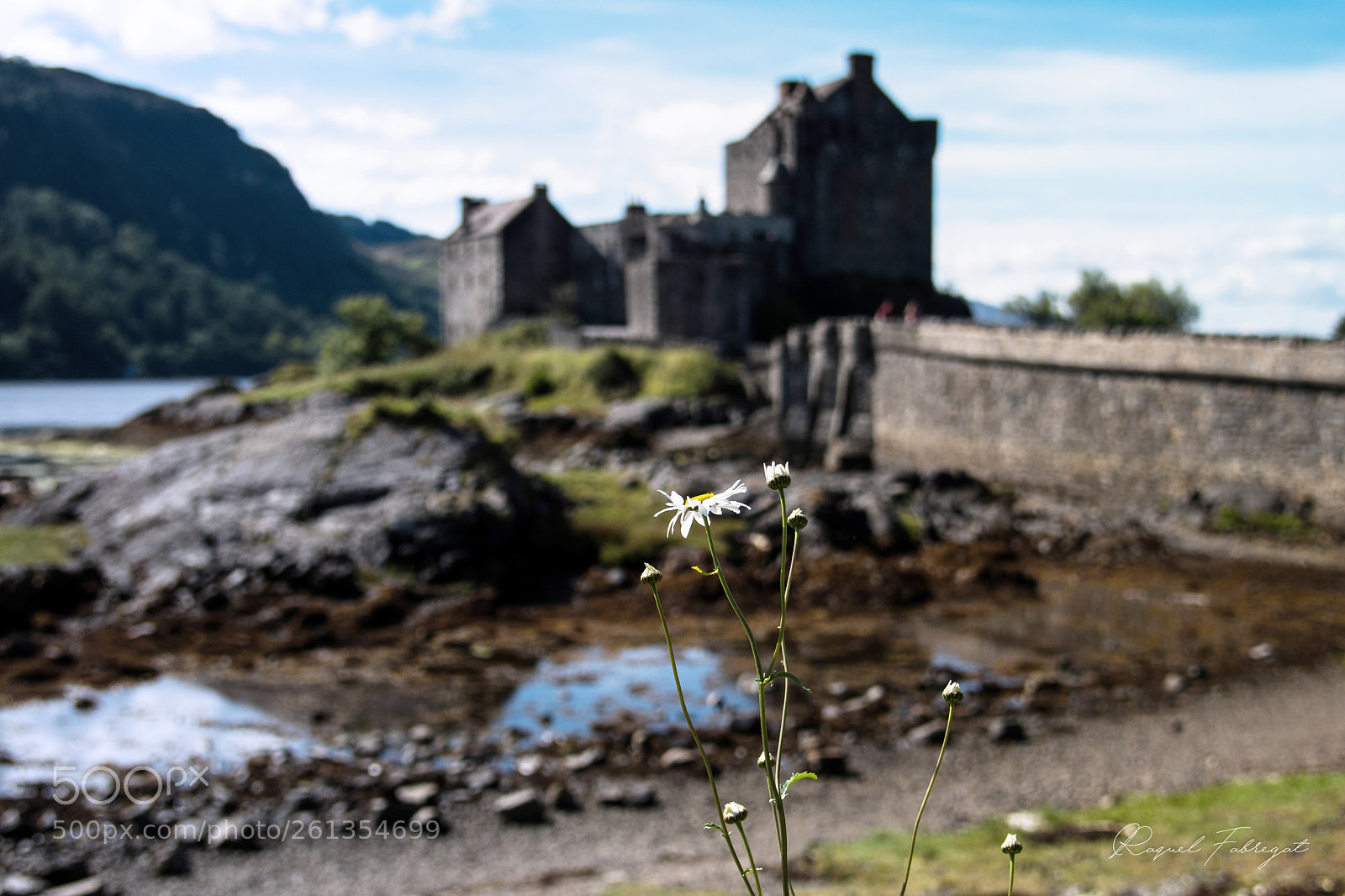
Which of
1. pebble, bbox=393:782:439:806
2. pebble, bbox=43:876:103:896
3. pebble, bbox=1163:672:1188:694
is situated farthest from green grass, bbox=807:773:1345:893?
pebble, bbox=43:876:103:896

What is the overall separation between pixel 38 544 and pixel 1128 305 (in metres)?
49.4

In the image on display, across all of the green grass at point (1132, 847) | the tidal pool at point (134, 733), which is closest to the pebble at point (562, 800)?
the green grass at point (1132, 847)

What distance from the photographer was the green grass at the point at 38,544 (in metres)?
21.0

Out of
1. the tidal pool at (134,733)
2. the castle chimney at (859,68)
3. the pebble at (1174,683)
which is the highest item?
the castle chimney at (859,68)

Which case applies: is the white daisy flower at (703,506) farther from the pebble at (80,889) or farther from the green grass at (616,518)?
the green grass at (616,518)

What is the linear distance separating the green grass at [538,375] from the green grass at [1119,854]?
101 ft

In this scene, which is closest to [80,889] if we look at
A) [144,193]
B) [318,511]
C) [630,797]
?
[630,797]

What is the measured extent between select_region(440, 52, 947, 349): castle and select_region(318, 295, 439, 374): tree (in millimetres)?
3051

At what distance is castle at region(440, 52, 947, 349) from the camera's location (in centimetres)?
4759

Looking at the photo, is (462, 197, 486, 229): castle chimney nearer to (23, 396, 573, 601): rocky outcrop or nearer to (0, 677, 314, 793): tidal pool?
(23, 396, 573, 601): rocky outcrop

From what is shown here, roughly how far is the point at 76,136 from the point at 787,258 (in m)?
168

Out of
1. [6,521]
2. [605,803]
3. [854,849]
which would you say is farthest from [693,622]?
[6,521]

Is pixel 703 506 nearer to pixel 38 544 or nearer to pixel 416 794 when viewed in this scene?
pixel 416 794

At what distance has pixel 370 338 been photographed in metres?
61.1
